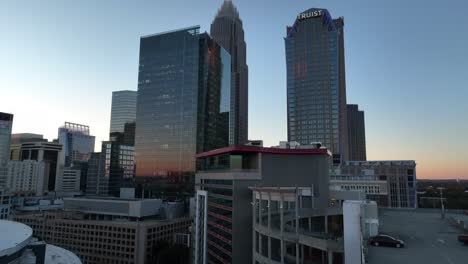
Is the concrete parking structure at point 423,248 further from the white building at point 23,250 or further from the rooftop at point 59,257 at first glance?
the rooftop at point 59,257

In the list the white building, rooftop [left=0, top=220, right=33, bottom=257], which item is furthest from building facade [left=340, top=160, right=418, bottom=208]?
rooftop [left=0, top=220, right=33, bottom=257]

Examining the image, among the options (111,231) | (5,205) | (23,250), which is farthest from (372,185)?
(5,205)

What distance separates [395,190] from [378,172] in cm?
1184

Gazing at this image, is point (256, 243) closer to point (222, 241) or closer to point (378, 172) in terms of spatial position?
point (222, 241)

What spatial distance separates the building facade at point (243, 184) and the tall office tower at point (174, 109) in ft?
369

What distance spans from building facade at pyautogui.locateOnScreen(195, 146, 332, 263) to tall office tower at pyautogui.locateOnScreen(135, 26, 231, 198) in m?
113

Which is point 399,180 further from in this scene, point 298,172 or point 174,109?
point 298,172

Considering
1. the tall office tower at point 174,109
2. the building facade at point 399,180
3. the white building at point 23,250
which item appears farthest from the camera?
the tall office tower at point 174,109

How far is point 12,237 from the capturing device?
48.6 metres

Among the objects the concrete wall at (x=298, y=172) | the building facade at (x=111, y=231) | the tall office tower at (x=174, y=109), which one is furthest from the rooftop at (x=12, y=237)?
the tall office tower at (x=174, y=109)

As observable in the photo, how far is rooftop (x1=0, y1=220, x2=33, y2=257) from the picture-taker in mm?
41772

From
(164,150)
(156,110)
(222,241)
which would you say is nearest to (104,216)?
(164,150)

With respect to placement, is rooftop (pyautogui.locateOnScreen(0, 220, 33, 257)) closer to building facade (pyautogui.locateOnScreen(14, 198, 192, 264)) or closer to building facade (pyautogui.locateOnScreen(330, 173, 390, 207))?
building facade (pyautogui.locateOnScreen(14, 198, 192, 264))

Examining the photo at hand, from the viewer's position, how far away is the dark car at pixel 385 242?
24341 mm
